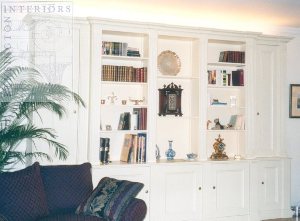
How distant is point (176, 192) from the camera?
16.2ft

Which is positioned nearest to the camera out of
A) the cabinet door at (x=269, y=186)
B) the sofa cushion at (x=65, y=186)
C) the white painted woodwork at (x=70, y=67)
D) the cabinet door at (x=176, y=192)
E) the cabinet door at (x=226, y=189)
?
the sofa cushion at (x=65, y=186)

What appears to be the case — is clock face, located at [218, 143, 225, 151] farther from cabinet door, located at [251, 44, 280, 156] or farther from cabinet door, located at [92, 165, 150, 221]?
cabinet door, located at [92, 165, 150, 221]

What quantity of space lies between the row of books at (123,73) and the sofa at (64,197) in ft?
4.09

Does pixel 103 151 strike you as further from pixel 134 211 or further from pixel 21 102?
pixel 134 211

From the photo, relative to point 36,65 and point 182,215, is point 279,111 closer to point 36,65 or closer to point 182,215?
point 182,215

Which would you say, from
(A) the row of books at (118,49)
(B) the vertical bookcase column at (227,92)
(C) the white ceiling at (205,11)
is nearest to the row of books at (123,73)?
(A) the row of books at (118,49)

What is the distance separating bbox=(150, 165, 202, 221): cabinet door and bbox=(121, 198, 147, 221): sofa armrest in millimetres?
1219

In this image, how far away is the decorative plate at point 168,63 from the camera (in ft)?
16.9

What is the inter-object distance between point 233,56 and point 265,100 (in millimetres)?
737

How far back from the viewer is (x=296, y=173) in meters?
5.98

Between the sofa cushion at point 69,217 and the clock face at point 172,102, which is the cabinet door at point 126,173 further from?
the sofa cushion at point 69,217

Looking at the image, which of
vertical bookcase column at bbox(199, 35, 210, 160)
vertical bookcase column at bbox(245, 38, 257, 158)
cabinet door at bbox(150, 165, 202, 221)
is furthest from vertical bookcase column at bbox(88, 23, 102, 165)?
vertical bookcase column at bbox(245, 38, 257, 158)

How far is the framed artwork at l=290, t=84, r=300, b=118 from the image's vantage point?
5887mm

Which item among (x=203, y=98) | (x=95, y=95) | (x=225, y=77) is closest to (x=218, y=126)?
(x=203, y=98)
